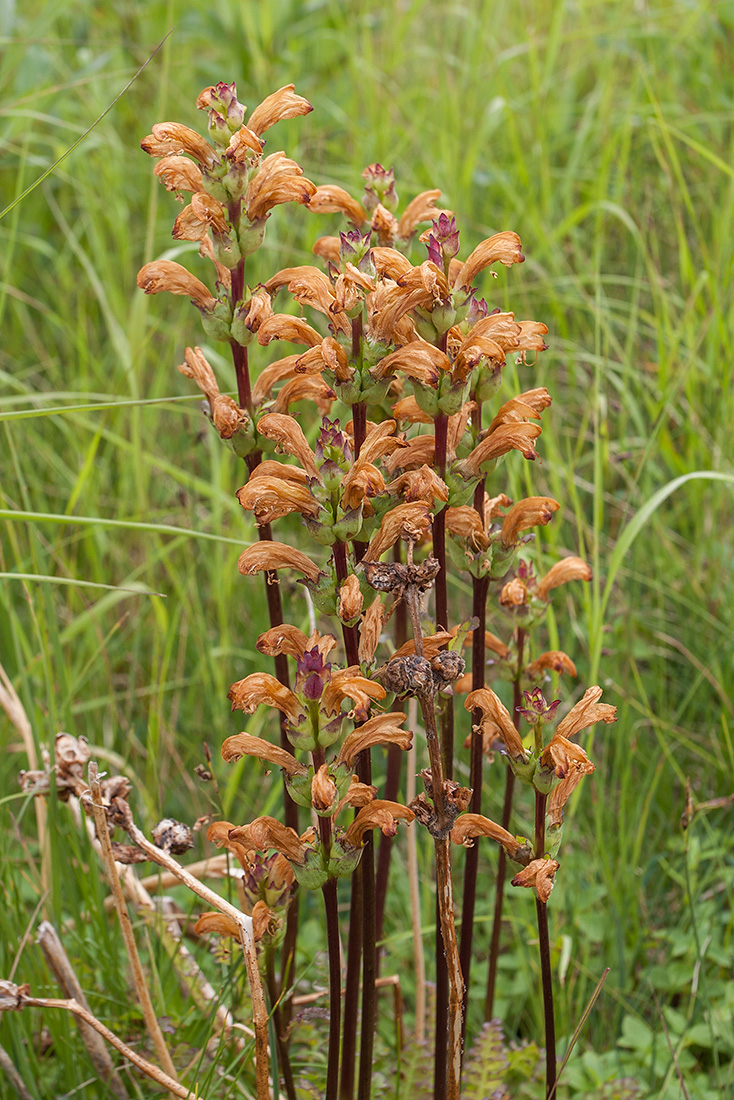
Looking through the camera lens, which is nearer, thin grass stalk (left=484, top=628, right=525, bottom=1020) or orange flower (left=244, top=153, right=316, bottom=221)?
orange flower (left=244, top=153, right=316, bottom=221)

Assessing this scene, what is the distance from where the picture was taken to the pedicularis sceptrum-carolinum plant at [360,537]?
1326mm

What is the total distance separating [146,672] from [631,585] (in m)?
1.49

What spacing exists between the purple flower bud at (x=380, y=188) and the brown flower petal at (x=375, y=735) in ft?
3.25

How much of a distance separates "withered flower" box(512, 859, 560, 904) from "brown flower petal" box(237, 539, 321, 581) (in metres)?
0.50

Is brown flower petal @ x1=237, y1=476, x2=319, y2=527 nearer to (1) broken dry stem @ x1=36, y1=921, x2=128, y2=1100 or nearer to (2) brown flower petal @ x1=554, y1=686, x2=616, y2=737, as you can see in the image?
(2) brown flower petal @ x1=554, y1=686, x2=616, y2=737

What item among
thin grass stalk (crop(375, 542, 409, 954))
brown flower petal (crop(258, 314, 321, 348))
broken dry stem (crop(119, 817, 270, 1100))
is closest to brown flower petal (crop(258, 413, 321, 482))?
brown flower petal (crop(258, 314, 321, 348))

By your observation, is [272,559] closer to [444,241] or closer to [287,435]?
[287,435]

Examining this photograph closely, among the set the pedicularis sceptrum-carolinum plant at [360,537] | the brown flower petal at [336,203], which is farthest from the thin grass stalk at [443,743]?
the brown flower petal at [336,203]

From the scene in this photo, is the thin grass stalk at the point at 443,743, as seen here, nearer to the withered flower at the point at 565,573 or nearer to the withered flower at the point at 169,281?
the withered flower at the point at 565,573

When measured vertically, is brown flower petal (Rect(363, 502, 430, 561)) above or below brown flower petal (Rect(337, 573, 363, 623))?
above

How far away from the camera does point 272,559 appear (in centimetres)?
147

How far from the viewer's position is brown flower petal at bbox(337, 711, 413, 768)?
1333 mm

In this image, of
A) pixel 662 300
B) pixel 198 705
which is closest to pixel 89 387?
pixel 198 705

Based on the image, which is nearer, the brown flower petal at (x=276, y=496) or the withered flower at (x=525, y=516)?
the brown flower petal at (x=276, y=496)
